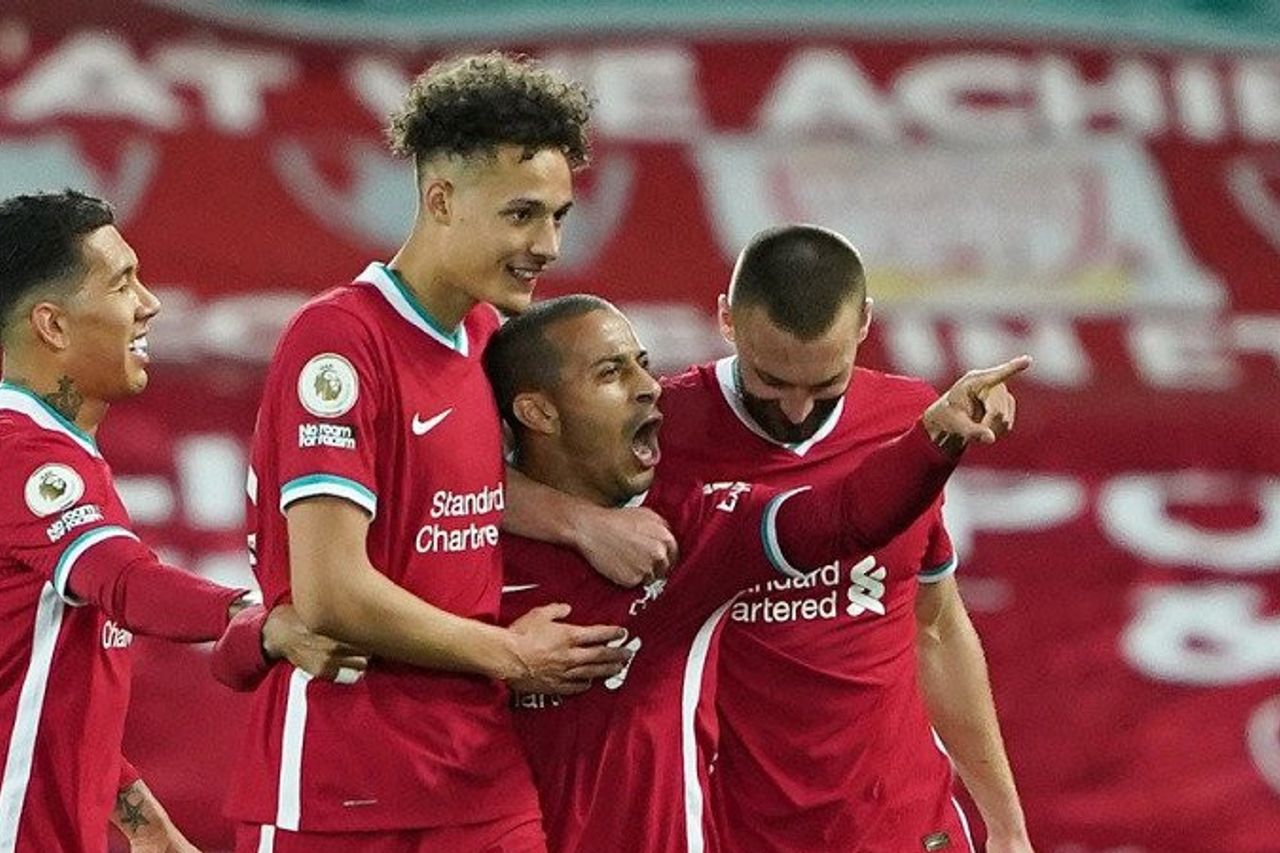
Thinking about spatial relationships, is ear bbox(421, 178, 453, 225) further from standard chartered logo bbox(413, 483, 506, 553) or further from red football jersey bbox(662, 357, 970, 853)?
red football jersey bbox(662, 357, 970, 853)

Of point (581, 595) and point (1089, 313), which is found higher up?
point (1089, 313)

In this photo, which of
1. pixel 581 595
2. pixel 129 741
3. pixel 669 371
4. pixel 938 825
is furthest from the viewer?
pixel 669 371

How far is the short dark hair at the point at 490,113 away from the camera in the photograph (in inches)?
139

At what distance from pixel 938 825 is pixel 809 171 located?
4.07 metres

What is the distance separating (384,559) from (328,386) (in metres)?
0.24

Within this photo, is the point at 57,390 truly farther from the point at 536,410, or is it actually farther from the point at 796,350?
the point at 796,350

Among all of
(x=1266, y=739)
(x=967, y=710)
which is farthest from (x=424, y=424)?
(x=1266, y=739)

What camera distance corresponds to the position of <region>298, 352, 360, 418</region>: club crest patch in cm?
338

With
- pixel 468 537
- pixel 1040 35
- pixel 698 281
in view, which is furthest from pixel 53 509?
pixel 1040 35

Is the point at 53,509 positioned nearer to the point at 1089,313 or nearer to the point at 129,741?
the point at 129,741

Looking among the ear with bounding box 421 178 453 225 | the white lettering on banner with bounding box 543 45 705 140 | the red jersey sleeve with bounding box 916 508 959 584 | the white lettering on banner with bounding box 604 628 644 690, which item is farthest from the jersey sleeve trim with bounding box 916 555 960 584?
the white lettering on banner with bounding box 543 45 705 140

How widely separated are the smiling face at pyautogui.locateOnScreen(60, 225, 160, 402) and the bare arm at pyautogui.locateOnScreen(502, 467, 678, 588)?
22.2 inches

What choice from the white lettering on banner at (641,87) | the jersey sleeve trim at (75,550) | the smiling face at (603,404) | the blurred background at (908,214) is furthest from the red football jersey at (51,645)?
the white lettering on banner at (641,87)

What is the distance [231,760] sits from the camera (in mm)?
6102
